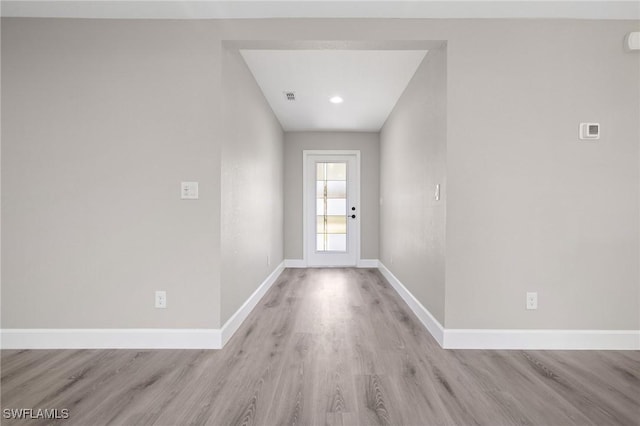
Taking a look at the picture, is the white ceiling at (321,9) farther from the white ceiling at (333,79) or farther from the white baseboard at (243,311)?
the white baseboard at (243,311)

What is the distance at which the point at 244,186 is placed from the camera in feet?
10.0

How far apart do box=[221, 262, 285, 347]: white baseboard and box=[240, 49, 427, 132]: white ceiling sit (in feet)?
7.61

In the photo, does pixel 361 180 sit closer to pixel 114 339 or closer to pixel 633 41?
pixel 633 41

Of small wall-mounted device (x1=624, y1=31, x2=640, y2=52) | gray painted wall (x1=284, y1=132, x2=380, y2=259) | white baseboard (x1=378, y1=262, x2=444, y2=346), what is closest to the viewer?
small wall-mounted device (x1=624, y1=31, x2=640, y2=52)

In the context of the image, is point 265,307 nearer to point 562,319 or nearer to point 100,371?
point 100,371

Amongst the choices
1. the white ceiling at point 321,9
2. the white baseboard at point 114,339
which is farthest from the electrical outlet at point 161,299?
the white ceiling at point 321,9

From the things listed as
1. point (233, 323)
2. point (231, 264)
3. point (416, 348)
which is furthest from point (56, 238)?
point (416, 348)

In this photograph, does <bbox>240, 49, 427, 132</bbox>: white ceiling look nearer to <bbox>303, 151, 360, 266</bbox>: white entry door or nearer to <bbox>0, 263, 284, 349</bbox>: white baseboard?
<bbox>303, 151, 360, 266</bbox>: white entry door

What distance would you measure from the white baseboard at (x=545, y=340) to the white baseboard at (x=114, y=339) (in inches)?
71.5

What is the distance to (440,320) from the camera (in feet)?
8.02

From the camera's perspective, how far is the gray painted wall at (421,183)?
2.49m
